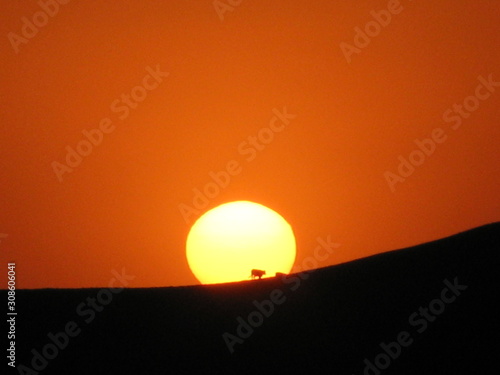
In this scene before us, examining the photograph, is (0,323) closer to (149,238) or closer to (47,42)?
(149,238)

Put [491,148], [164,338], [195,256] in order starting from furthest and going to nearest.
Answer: [491,148]
[195,256]
[164,338]

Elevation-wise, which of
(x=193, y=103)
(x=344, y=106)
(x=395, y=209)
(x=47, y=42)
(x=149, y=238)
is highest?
(x=47, y=42)

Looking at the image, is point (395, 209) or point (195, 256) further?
point (395, 209)

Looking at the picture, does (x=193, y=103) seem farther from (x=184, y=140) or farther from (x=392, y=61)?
(x=392, y=61)

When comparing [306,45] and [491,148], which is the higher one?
[306,45]

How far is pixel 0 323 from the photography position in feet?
3.32

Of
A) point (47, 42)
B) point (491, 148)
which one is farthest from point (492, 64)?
point (47, 42)

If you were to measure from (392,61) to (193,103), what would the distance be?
30.8 inches

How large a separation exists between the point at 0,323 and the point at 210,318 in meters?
0.34

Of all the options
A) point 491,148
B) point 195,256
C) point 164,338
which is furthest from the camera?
point 491,148

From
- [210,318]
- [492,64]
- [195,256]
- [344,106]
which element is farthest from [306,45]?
[210,318]

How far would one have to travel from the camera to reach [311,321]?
0.96 metres

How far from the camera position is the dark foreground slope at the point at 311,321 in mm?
872

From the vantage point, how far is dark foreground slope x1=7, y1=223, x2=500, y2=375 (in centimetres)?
87
